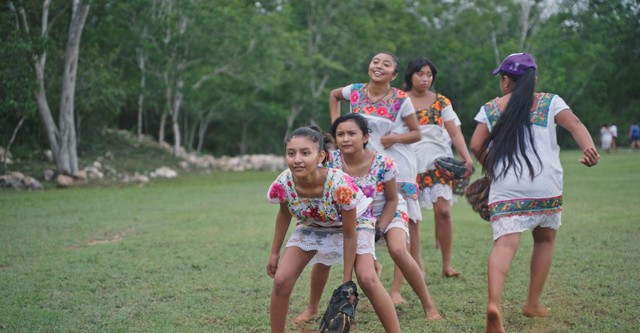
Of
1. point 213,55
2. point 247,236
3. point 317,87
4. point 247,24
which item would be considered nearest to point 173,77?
point 213,55

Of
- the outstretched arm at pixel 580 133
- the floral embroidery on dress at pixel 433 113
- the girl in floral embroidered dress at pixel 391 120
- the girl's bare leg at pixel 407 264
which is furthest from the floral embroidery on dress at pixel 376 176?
the floral embroidery on dress at pixel 433 113

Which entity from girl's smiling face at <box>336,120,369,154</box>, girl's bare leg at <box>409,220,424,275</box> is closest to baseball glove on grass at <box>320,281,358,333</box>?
girl's smiling face at <box>336,120,369,154</box>

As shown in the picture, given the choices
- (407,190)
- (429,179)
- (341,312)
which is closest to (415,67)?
(429,179)

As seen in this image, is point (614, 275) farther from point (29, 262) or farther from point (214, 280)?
point (29, 262)

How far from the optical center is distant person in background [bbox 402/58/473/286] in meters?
6.61

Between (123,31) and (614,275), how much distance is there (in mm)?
23743

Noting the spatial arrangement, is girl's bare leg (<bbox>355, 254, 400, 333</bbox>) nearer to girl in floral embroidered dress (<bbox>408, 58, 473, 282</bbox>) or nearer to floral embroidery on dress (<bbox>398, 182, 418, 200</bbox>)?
floral embroidery on dress (<bbox>398, 182, 418, 200</bbox>)

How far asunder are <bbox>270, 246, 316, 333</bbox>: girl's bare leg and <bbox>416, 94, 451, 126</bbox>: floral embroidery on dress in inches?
100

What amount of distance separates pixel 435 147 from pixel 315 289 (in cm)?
213

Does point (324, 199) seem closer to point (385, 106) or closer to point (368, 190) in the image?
point (368, 190)

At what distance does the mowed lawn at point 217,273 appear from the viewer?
5176mm

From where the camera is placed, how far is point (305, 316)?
211 inches

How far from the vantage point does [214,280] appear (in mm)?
6695

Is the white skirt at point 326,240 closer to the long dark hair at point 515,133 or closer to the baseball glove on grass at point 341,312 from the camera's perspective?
the baseball glove on grass at point 341,312
